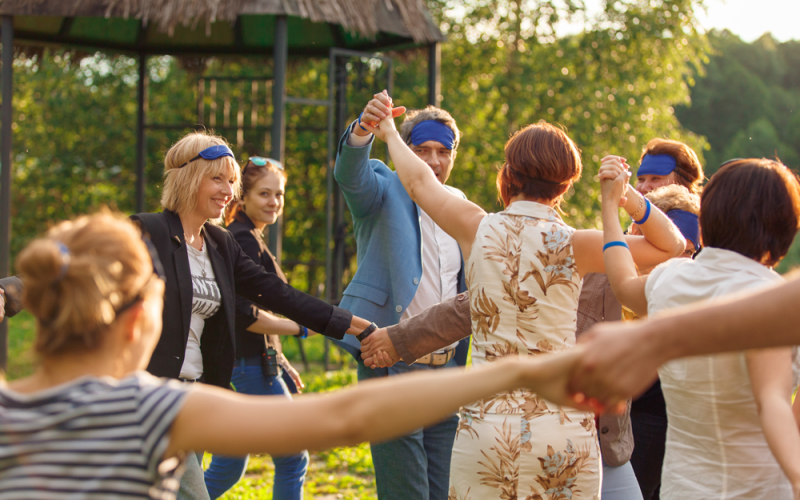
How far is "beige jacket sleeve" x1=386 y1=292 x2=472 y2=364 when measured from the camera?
3.18 m

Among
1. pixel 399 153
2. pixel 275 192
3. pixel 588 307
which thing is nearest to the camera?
pixel 399 153

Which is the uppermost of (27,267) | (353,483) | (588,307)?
(27,267)

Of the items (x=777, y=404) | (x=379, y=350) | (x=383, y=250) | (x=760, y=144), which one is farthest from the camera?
(x=760, y=144)

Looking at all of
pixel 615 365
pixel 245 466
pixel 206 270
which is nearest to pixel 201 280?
pixel 206 270

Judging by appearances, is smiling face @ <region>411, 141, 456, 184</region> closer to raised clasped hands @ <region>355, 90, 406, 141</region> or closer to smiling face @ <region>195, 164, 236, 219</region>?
raised clasped hands @ <region>355, 90, 406, 141</region>

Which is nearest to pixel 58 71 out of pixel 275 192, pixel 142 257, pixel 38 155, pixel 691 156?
pixel 38 155

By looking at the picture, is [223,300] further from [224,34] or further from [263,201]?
[224,34]

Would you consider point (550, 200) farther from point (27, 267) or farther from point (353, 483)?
point (353, 483)

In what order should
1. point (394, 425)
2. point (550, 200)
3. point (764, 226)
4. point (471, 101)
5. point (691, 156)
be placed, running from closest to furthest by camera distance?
point (394, 425) < point (764, 226) < point (550, 200) < point (691, 156) < point (471, 101)

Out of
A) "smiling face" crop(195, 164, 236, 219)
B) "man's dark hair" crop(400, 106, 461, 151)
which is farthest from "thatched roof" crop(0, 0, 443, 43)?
"smiling face" crop(195, 164, 236, 219)

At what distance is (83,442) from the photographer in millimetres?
1335

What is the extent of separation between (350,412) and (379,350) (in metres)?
1.97

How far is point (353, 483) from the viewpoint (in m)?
5.25

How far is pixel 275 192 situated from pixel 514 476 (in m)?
2.79
